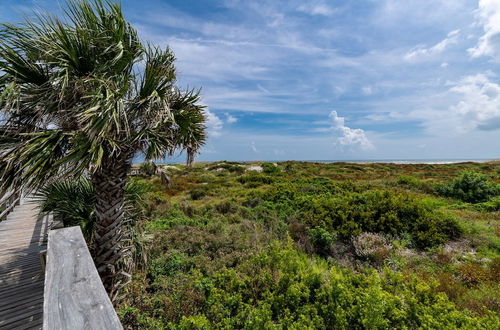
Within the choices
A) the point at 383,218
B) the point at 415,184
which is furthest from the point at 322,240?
the point at 415,184

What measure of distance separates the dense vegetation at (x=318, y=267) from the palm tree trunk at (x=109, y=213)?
69 cm

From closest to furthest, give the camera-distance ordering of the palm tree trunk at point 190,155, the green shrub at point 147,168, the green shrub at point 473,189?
the green shrub at point 147,168
the palm tree trunk at point 190,155
the green shrub at point 473,189

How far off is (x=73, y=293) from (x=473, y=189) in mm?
16731

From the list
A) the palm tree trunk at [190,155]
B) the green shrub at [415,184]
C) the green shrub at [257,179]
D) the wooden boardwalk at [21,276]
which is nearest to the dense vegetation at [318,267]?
the palm tree trunk at [190,155]

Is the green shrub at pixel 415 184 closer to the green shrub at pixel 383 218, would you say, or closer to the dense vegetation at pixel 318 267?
the dense vegetation at pixel 318 267

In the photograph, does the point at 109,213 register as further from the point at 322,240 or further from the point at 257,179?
the point at 257,179

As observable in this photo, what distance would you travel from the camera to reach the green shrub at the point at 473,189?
11.4 m

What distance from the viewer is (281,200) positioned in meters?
10.6

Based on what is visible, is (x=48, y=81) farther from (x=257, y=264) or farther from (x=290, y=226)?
(x=290, y=226)

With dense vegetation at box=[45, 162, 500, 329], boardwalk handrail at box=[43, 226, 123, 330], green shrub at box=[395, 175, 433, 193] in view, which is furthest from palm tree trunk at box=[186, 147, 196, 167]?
green shrub at box=[395, 175, 433, 193]

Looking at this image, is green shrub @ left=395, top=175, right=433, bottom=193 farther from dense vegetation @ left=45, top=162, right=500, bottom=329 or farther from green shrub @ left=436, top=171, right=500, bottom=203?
dense vegetation @ left=45, top=162, right=500, bottom=329

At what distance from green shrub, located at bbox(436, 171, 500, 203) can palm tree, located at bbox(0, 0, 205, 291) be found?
1502 centimetres

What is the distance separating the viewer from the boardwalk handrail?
1175 millimetres

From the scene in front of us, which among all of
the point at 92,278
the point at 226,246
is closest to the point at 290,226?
the point at 226,246
